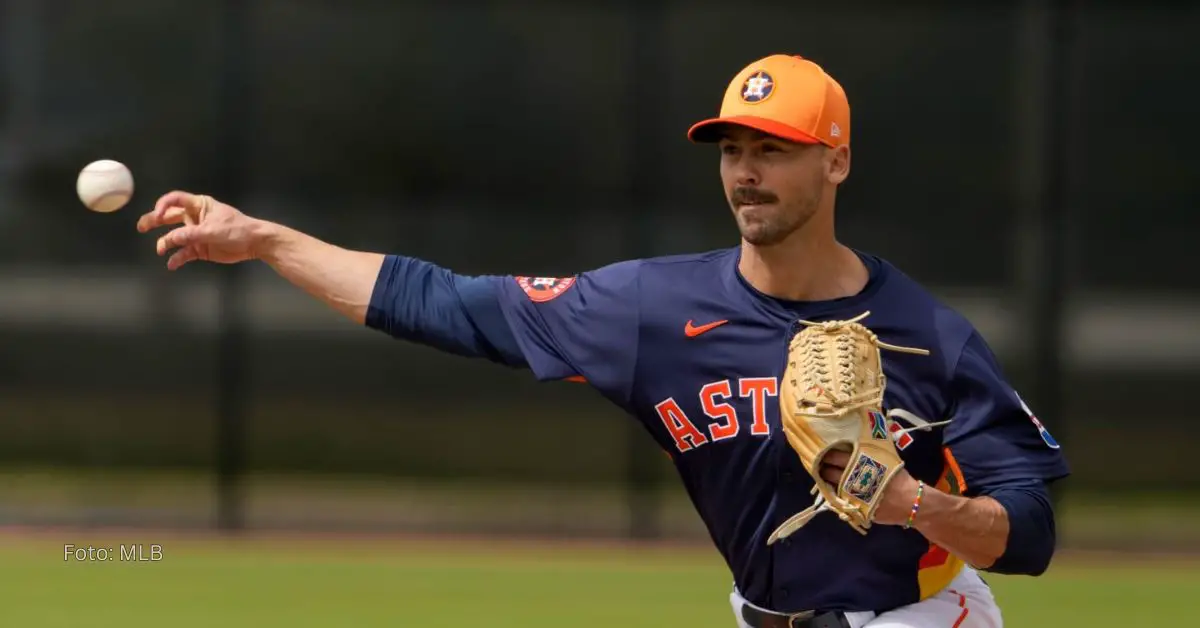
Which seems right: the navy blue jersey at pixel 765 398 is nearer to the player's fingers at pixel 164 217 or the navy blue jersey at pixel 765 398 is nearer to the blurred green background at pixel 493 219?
the player's fingers at pixel 164 217

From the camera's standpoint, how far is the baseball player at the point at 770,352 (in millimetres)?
3975

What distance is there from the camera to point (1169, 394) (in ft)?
34.5

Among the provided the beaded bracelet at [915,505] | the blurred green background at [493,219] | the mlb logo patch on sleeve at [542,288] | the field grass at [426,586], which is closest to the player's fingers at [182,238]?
the mlb logo patch on sleeve at [542,288]

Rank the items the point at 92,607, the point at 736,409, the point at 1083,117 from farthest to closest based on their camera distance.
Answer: the point at 1083,117, the point at 92,607, the point at 736,409

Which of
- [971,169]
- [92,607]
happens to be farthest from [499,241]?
[92,607]

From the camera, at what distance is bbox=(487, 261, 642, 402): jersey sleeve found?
427 cm

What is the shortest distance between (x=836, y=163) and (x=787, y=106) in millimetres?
247

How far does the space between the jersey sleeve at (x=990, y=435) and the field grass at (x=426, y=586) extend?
3.93 metres

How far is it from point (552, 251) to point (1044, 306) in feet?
10.0

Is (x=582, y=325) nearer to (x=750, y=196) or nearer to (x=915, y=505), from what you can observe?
(x=750, y=196)

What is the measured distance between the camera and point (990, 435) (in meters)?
3.96

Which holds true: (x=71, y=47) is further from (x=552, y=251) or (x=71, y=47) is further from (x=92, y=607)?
(x=92, y=607)

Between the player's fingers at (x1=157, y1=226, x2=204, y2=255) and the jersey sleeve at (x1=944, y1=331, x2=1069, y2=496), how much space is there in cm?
189

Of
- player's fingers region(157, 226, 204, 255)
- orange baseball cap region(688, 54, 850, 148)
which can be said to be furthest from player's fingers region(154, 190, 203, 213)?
orange baseball cap region(688, 54, 850, 148)
